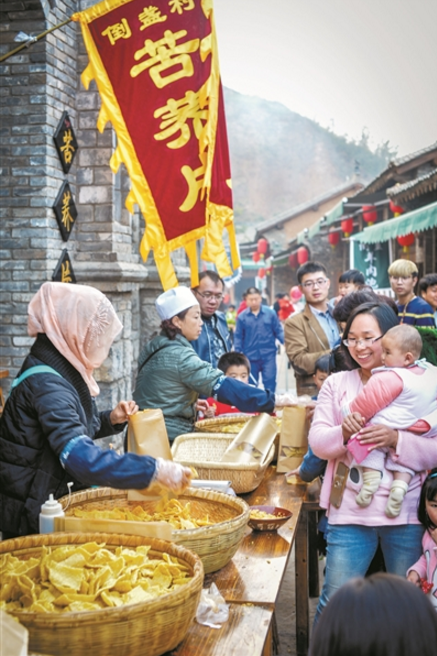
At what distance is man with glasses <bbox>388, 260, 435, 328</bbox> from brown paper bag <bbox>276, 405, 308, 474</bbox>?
2593mm

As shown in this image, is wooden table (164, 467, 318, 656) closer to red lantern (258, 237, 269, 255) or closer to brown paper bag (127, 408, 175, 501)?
brown paper bag (127, 408, 175, 501)

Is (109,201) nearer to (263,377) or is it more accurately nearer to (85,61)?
(85,61)

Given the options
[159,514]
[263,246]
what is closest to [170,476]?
[159,514]

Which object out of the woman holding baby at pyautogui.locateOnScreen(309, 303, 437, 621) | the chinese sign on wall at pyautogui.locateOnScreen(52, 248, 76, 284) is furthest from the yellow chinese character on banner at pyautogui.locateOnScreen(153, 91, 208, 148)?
the woman holding baby at pyautogui.locateOnScreen(309, 303, 437, 621)

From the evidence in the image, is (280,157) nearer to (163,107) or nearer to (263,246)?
(263,246)

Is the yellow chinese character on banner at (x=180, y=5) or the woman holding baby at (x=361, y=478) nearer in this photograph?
the woman holding baby at (x=361, y=478)

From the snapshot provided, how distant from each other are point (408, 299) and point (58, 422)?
15.2 ft

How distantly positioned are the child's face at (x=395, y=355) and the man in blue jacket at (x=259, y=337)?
6.74 metres

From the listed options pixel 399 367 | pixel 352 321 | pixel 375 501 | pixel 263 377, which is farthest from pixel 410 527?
pixel 263 377

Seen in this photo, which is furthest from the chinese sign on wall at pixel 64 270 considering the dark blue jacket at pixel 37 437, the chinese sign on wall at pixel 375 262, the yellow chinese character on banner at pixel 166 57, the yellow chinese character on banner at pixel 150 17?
the chinese sign on wall at pixel 375 262

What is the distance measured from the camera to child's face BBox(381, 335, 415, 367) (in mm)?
2939

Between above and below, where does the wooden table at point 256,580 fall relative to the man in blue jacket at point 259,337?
below

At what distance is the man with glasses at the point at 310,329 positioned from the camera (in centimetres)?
585

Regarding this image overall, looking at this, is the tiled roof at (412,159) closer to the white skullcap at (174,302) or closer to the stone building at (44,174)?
the stone building at (44,174)
